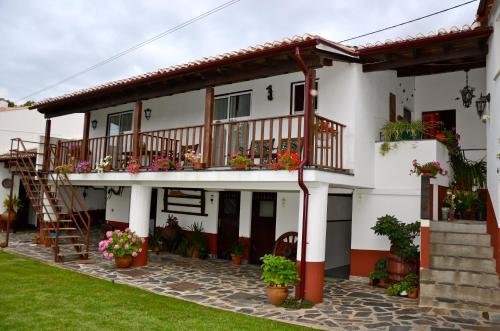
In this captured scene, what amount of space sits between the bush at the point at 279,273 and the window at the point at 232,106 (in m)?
5.58

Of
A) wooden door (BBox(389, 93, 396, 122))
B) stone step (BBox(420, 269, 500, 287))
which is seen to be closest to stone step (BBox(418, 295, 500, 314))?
stone step (BBox(420, 269, 500, 287))

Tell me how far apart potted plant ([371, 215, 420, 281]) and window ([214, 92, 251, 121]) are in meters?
5.21

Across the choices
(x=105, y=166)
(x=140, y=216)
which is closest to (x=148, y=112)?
(x=105, y=166)

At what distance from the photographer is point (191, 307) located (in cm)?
799

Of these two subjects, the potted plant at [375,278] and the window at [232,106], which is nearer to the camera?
the potted plant at [375,278]

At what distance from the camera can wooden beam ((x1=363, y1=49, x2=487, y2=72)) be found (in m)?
9.43

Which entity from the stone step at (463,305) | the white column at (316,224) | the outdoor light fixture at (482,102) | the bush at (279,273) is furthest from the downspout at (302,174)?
the outdoor light fixture at (482,102)

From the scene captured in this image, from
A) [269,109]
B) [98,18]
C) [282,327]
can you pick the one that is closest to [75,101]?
[98,18]

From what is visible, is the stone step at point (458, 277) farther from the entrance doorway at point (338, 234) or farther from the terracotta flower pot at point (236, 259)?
the terracotta flower pot at point (236, 259)

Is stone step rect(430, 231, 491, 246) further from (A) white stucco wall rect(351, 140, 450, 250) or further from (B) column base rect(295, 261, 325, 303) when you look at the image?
(B) column base rect(295, 261, 325, 303)

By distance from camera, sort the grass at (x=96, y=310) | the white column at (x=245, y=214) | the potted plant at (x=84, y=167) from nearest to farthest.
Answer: the grass at (x=96, y=310) < the white column at (x=245, y=214) < the potted plant at (x=84, y=167)

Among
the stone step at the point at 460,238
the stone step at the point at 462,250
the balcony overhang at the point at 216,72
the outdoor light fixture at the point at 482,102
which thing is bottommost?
the stone step at the point at 462,250

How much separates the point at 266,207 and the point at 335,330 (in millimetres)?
6865

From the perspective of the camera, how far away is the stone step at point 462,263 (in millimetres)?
8547
